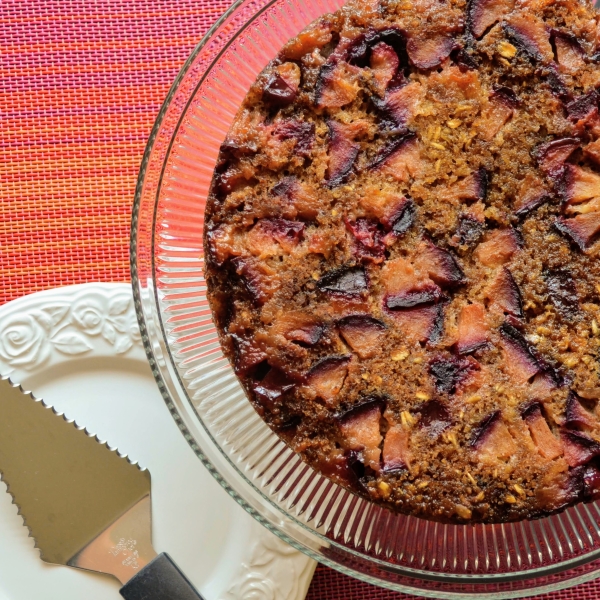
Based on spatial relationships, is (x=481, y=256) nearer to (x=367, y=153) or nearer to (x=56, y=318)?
(x=367, y=153)

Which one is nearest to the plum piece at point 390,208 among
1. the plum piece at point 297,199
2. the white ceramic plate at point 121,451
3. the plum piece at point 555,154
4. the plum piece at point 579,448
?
the plum piece at point 297,199

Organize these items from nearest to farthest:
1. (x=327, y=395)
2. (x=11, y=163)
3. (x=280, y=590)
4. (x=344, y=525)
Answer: (x=327, y=395)
(x=344, y=525)
(x=280, y=590)
(x=11, y=163)

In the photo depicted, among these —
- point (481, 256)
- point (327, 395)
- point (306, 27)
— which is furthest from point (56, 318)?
point (481, 256)

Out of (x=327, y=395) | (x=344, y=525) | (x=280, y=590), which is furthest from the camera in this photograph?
(x=280, y=590)

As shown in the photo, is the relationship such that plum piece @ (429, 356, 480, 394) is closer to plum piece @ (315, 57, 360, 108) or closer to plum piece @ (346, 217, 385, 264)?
plum piece @ (346, 217, 385, 264)

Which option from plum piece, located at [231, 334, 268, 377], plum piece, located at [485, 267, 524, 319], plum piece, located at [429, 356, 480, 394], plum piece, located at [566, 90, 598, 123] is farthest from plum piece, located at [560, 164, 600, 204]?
plum piece, located at [231, 334, 268, 377]

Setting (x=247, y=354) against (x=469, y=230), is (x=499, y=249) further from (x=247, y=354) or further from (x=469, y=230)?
(x=247, y=354)
